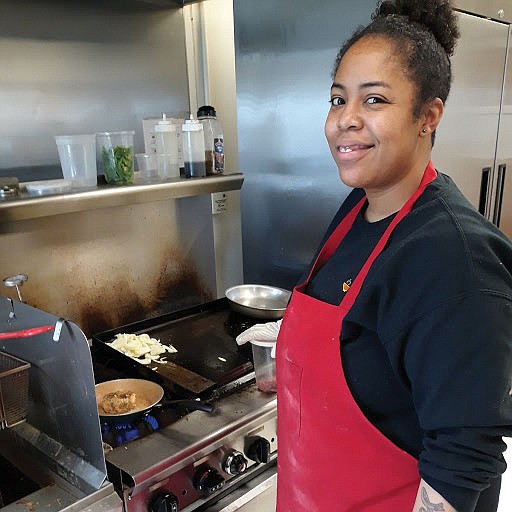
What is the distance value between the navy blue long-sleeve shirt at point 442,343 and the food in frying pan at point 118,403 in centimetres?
61

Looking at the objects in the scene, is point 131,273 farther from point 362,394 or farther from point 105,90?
point 362,394

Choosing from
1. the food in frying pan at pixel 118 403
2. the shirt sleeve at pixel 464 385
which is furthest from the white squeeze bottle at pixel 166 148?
the shirt sleeve at pixel 464 385

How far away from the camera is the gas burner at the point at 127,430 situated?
118cm

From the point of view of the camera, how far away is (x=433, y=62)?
0.86 meters

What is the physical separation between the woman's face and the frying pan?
2.14 feet

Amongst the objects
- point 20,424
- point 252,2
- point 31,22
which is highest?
point 252,2

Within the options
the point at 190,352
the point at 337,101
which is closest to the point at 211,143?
the point at 190,352

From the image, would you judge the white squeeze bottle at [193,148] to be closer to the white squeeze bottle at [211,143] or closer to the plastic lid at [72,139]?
the white squeeze bottle at [211,143]

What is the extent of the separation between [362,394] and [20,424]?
0.81m

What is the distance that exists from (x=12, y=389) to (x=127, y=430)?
0.28 metres

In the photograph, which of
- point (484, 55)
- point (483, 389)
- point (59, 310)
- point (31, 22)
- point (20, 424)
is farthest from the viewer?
point (484, 55)

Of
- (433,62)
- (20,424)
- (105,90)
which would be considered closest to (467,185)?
(433,62)

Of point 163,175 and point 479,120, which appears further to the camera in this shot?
point 479,120

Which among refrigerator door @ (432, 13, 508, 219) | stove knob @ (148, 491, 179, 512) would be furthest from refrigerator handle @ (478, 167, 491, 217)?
stove knob @ (148, 491, 179, 512)
